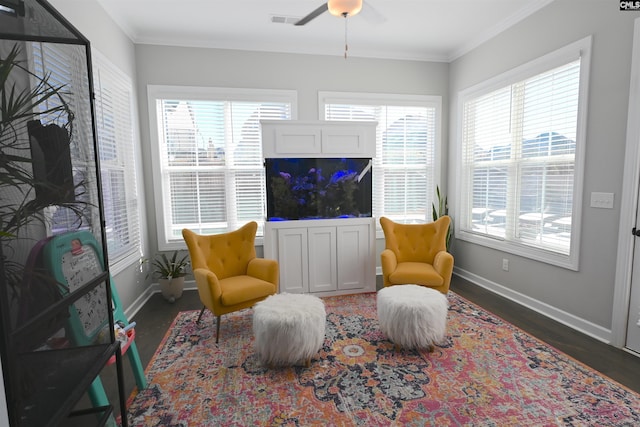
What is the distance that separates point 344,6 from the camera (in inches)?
86.4

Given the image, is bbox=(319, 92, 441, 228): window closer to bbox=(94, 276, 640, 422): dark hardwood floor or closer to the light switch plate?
bbox=(94, 276, 640, 422): dark hardwood floor

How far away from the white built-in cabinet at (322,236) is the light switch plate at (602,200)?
191cm

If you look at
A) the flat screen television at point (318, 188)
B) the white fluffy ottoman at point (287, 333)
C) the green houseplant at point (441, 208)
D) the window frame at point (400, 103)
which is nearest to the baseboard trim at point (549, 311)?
the green houseplant at point (441, 208)

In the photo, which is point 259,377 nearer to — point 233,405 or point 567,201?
point 233,405

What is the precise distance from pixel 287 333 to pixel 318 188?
178 cm

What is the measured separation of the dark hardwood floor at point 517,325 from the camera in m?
2.14

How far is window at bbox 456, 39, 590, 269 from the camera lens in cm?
Result: 273

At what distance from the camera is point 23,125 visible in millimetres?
1098

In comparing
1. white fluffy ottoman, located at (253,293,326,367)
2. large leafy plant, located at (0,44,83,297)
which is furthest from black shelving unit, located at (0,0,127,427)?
white fluffy ottoman, located at (253,293,326,367)

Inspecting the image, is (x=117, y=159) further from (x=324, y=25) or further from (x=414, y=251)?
(x=414, y=251)

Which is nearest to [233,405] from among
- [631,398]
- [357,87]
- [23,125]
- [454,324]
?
[23,125]

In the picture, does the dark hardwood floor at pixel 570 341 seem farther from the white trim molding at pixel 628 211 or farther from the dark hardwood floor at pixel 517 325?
the white trim molding at pixel 628 211

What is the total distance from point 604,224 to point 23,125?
352cm

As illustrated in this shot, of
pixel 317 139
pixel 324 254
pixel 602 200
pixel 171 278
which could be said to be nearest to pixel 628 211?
pixel 602 200
